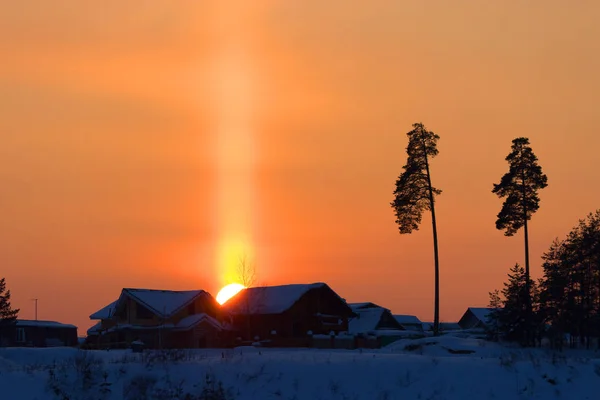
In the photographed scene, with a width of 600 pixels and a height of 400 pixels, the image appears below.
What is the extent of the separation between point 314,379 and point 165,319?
5231cm

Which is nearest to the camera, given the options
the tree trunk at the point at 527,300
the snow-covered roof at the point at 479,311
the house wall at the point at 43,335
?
the tree trunk at the point at 527,300

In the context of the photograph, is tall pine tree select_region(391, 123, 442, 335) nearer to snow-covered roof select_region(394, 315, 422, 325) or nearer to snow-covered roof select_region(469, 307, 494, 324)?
snow-covered roof select_region(469, 307, 494, 324)

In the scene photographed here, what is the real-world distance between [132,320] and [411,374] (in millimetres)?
56173

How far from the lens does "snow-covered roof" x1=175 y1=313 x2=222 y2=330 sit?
7877 cm

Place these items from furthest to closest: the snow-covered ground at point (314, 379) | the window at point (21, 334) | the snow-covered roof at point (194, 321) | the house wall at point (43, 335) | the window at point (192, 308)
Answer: the window at point (21, 334), the house wall at point (43, 335), the window at point (192, 308), the snow-covered roof at point (194, 321), the snow-covered ground at point (314, 379)

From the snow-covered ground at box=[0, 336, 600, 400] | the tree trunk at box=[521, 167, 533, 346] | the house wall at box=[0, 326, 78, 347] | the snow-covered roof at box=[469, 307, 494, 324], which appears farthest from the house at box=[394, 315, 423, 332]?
the snow-covered ground at box=[0, 336, 600, 400]

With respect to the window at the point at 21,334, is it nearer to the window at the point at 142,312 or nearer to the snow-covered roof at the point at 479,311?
the window at the point at 142,312

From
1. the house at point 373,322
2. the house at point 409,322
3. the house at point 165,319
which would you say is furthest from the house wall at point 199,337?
the house at point 409,322

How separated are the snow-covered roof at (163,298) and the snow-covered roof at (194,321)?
130 centimetres

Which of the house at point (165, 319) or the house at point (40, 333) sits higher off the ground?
the house at point (165, 319)

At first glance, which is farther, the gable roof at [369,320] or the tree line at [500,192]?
the gable roof at [369,320]

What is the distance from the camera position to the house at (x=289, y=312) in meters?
78.4

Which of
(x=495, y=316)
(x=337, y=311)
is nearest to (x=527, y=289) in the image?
(x=495, y=316)

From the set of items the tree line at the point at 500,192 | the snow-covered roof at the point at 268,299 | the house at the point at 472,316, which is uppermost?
the tree line at the point at 500,192
